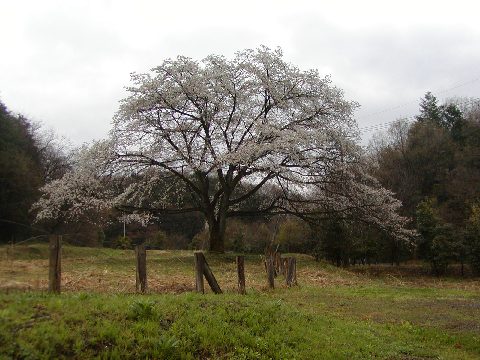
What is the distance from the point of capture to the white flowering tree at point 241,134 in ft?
84.8

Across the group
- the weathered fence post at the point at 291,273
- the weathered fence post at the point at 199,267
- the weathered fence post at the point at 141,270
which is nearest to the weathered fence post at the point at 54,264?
the weathered fence post at the point at 141,270

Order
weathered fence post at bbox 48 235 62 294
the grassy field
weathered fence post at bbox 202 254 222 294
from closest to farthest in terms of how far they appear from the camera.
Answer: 1. the grassy field
2. weathered fence post at bbox 48 235 62 294
3. weathered fence post at bbox 202 254 222 294

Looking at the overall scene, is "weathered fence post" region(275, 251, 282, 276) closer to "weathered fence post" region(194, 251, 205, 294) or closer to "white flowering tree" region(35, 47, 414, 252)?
"white flowering tree" region(35, 47, 414, 252)

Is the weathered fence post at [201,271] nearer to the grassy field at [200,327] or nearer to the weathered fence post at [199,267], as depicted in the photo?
the weathered fence post at [199,267]

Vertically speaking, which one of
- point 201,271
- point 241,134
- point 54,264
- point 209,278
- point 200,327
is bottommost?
point 200,327

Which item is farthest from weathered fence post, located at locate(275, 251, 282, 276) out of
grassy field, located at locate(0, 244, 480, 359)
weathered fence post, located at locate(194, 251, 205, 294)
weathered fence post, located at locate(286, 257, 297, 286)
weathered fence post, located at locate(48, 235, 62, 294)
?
weathered fence post, located at locate(48, 235, 62, 294)

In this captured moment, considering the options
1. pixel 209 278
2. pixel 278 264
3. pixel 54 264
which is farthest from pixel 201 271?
pixel 278 264

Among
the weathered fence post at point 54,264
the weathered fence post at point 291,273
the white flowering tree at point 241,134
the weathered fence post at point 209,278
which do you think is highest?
the white flowering tree at point 241,134

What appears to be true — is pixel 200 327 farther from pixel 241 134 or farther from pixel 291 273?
pixel 241 134

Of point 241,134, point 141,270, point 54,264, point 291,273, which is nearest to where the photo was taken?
point 54,264

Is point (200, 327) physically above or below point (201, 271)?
below

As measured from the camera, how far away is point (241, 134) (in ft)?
90.6

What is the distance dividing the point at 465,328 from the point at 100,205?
1948cm

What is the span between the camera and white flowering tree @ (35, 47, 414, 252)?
2584cm
